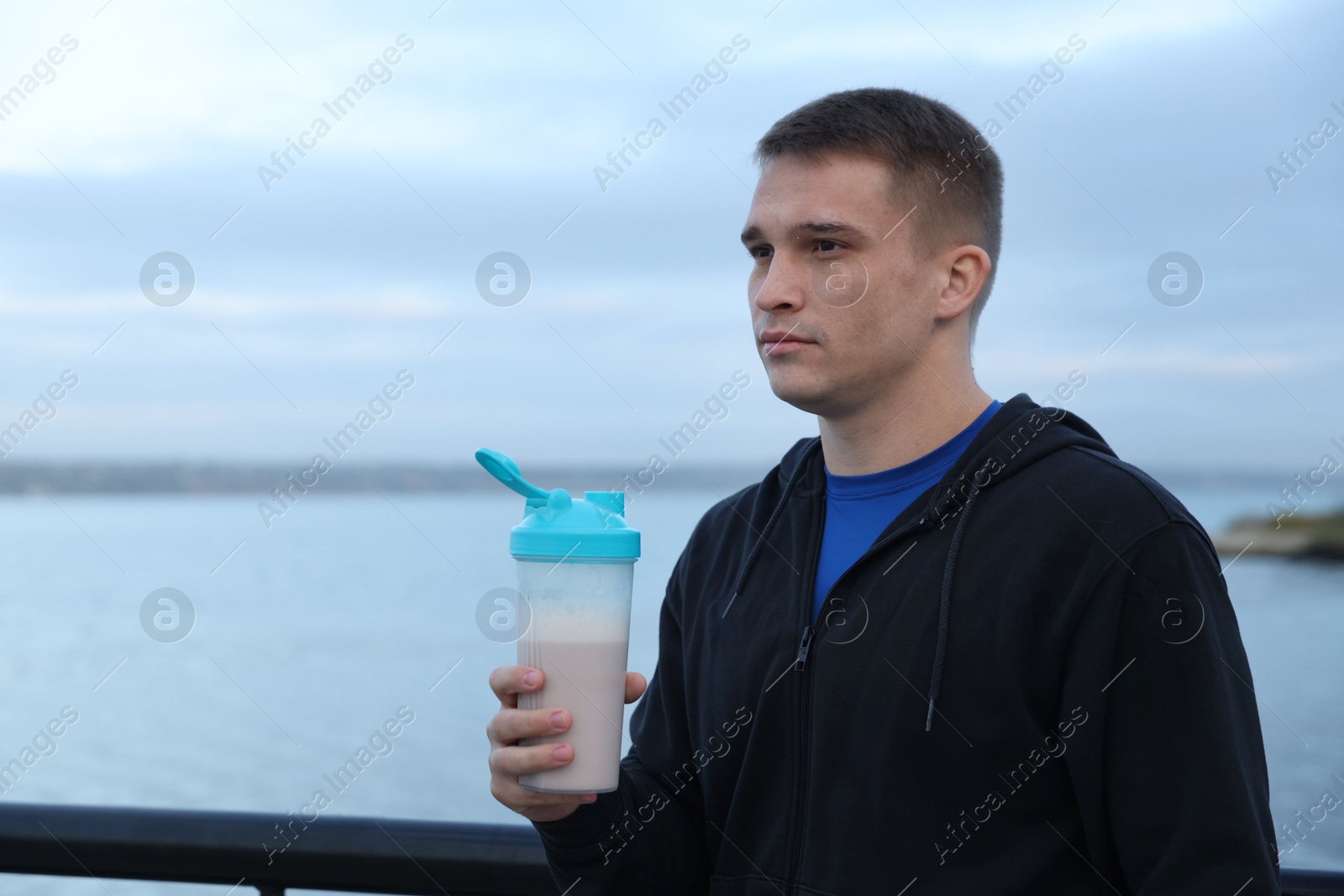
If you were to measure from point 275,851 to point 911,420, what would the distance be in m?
1.25

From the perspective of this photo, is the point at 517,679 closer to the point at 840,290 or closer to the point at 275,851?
the point at 275,851

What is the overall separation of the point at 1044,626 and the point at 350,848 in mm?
1132

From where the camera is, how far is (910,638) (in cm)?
159

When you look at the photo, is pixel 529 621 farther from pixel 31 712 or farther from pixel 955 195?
pixel 31 712

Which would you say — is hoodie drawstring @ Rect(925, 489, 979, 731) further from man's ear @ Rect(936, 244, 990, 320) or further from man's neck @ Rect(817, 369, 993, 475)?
man's ear @ Rect(936, 244, 990, 320)

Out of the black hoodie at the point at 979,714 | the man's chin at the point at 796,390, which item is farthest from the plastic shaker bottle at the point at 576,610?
the man's chin at the point at 796,390

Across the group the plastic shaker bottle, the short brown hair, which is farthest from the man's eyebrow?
the plastic shaker bottle

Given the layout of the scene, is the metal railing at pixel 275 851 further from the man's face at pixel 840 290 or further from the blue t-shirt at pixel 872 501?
the man's face at pixel 840 290

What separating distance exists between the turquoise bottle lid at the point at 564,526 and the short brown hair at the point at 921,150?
0.76m

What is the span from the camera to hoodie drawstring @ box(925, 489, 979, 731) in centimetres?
152

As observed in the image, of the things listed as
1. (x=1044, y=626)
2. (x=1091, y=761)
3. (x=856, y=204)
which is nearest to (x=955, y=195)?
(x=856, y=204)

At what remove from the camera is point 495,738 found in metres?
1.49

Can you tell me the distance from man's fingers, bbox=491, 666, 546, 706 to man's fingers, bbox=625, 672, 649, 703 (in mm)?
162

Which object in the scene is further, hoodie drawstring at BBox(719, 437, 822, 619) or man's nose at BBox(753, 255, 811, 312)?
hoodie drawstring at BBox(719, 437, 822, 619)
